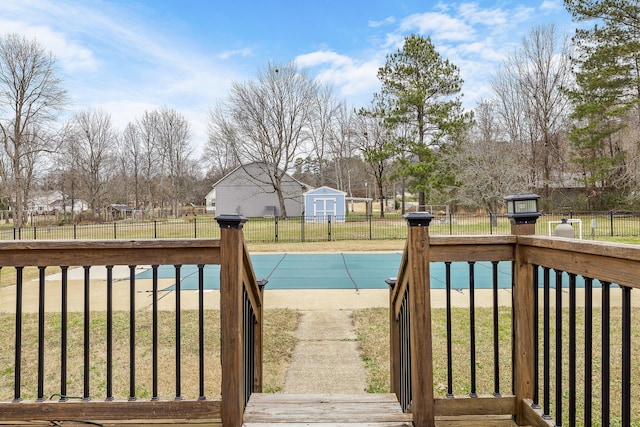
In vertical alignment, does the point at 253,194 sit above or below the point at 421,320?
above

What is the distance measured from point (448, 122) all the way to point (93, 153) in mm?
28046

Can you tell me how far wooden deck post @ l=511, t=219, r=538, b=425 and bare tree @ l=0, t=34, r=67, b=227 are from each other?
27219 millimetres

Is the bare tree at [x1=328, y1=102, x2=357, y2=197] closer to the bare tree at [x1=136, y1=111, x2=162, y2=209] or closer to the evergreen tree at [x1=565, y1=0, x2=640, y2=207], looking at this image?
the bare tree at [x1=136, y1=111, x2=162, y2=209]

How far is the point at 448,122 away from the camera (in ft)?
76.8

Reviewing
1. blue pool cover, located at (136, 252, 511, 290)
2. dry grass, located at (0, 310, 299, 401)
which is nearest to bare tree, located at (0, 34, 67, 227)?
blue pool cover, located at (136, 252, 511, 290)

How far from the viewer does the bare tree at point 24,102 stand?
74.3 feet

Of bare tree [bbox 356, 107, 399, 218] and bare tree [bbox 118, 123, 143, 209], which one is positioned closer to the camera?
bare tree [bbox 356, 107, 399, 218]

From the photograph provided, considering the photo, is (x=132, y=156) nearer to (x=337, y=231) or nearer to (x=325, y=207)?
(x=325, y=207)

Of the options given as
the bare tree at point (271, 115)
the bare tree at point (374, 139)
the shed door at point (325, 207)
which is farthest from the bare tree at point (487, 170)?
the bare tree at point (271, 115)

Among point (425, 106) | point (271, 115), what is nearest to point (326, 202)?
point (271, 115)

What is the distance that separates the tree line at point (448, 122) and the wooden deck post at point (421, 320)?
19.6 meters

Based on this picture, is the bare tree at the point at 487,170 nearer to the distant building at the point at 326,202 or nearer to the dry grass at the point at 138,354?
the distant building at the point at 326,202

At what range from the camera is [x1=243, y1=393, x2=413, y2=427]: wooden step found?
6.31ft

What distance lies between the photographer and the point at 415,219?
1797 mm
